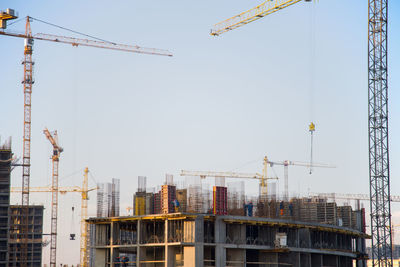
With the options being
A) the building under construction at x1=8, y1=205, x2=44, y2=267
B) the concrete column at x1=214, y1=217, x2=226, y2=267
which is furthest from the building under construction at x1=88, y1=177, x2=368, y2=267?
the building under construction at x1=8, y1=205, x2=44, y2=267

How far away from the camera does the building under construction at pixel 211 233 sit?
77.5m

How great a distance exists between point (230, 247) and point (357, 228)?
34.6 m

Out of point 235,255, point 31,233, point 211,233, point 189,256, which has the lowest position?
point 31,233

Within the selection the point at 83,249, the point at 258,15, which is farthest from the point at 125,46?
the point at 83,249

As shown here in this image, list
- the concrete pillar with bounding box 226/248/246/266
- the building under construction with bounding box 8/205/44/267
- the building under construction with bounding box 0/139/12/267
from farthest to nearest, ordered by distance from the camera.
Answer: the building under construction with bounding box 8/205/44/267 → the building under construction with bounding box 0/139/12/267 → the concrete pillar with bounding box 226/248/246/266

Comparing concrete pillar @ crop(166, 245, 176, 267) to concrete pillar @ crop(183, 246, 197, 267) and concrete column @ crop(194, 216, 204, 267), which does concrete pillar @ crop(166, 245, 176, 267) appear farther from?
concrete column @ crop(194, 216, 204, 267)

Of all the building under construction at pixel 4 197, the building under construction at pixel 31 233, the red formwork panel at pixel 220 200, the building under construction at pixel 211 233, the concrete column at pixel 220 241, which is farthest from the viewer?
the building under construction at pixel 31 233

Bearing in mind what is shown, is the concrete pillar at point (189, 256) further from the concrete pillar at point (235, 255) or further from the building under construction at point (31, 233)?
the building under construction at point (31, 233)

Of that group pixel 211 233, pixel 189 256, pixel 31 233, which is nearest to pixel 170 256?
pixel 189 256

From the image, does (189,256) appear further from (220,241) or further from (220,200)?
(220,200)

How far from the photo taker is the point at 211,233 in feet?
259

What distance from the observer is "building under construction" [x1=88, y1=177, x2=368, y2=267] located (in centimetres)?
7750

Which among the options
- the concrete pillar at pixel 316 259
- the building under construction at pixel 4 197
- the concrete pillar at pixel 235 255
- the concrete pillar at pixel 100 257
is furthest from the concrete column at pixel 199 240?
the building under construction at pixel 4 197

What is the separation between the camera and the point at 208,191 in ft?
267
